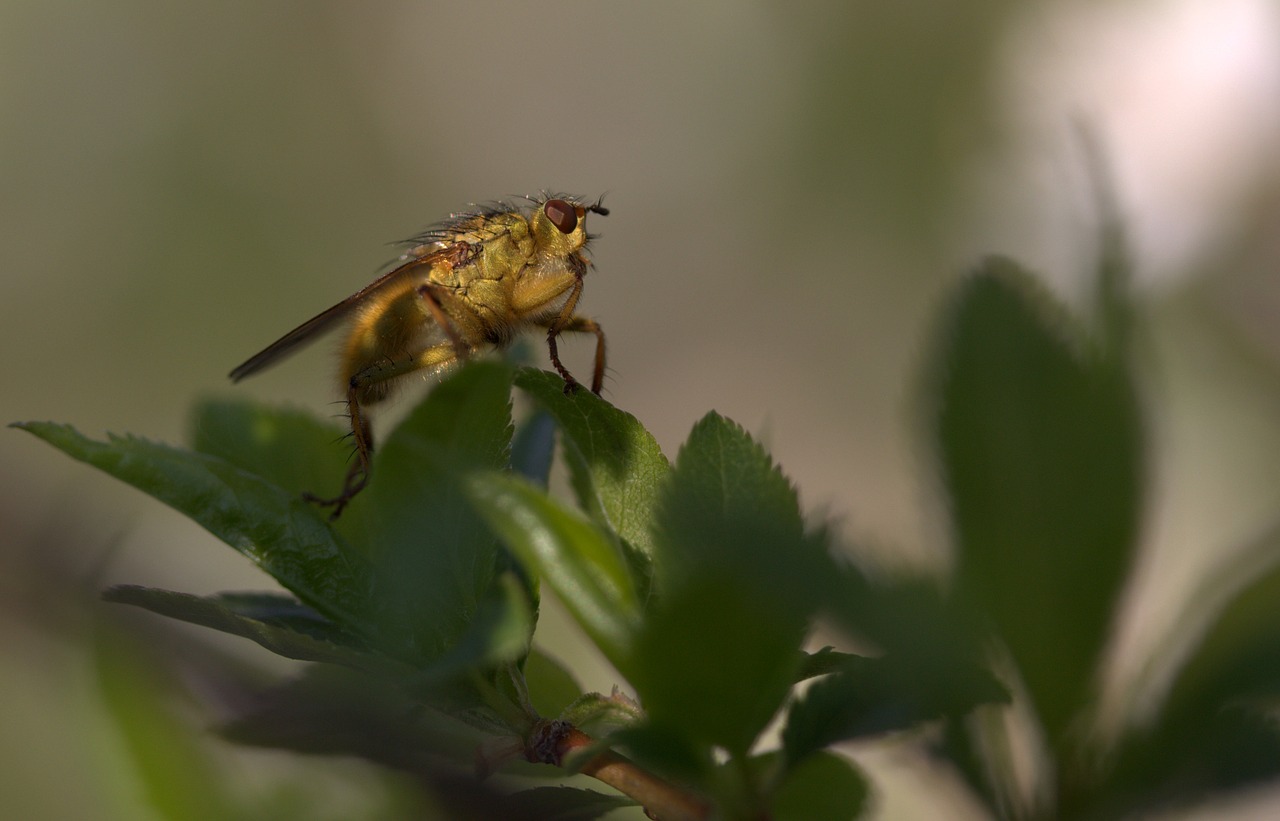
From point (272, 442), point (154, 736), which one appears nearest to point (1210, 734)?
point (154, 736)

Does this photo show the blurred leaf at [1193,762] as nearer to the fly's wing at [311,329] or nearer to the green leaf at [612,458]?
the green leaf at [612,458]

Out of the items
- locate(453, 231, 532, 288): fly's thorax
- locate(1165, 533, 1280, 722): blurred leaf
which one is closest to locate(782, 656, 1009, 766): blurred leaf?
locate(1165, 533, 1280, 722): blurred leaf

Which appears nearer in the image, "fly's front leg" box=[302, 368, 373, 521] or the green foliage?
the green foliage

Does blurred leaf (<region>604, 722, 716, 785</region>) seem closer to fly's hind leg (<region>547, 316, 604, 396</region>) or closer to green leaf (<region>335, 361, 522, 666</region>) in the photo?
green leaf (<region>335, 361, 522, 666</region>)

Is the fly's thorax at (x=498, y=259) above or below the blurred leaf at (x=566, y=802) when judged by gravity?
above

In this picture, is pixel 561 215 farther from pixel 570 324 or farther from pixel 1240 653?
pixel 1240 653

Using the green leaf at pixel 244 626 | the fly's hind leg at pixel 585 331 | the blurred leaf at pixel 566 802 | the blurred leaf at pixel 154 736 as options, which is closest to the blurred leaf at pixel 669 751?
the blurred leaf at pixel 566 802

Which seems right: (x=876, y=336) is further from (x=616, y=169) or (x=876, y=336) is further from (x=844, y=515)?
(x=844, y=515)

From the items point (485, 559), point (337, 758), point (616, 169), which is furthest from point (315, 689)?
point (616, 169)
